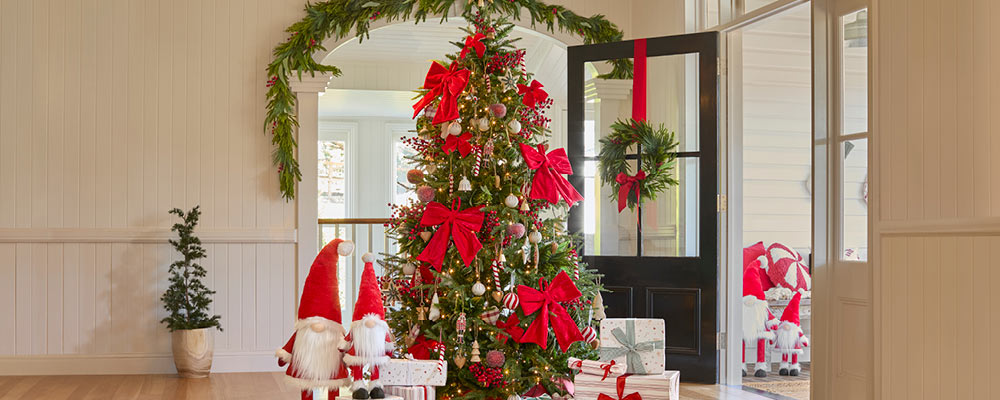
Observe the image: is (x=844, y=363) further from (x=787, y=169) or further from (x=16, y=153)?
(x=16, y=153)

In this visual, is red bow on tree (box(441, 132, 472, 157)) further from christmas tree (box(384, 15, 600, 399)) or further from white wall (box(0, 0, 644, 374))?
white wall (box(0, 0, 644, 374))

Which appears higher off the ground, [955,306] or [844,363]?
[955,306]

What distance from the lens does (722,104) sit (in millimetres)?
4953

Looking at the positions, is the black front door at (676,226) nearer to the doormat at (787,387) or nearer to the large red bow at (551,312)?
the doormat at (787,387)

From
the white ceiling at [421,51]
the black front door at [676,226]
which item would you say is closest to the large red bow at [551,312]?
the black front door at [676,226]

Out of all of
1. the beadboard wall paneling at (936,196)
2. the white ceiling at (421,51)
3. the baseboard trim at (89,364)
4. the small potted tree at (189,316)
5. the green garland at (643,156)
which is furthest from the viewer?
the white ceiling at (421,51)

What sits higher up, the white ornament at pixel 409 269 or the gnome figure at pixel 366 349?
the white ornament at pixel 409 269

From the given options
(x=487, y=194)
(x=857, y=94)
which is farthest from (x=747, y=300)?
(x=487, y=194)

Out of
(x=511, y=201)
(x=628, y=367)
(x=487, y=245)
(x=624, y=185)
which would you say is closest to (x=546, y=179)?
(x=511, y=201)

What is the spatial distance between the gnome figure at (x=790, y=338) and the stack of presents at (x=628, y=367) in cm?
202

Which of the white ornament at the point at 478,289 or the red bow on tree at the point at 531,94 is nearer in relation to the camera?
the white ornament at the point at 478,289

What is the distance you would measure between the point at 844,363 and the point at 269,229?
3.29m

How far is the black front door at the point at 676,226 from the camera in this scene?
4863 millimetres

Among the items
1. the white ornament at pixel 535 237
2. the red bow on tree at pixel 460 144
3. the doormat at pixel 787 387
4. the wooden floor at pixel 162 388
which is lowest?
the doormat at pixel 787 387
